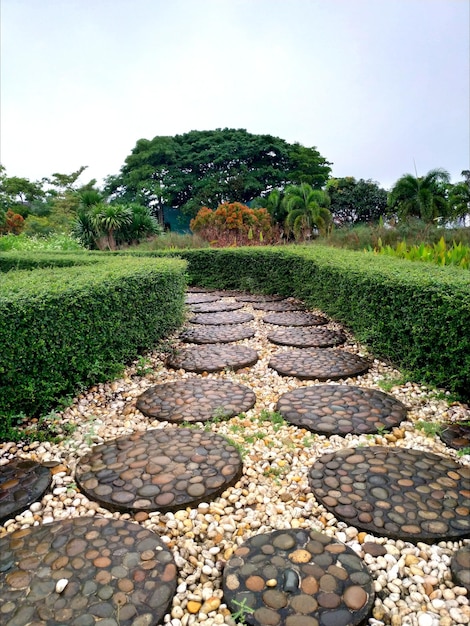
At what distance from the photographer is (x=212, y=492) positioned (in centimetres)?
191

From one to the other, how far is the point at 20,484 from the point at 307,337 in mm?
3224

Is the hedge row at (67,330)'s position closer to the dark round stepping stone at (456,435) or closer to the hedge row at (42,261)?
the dark round stepping stone at (456,435)

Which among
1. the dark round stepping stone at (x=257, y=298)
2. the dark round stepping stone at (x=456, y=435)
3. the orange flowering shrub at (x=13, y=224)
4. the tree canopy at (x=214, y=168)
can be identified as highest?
the tree canopy at (x=214, y=168)

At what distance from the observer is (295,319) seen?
5590mm

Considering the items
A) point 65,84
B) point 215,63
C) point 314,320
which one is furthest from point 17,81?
point 314,320

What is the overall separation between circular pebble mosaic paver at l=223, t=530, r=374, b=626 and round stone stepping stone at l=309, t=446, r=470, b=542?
235 millimetres

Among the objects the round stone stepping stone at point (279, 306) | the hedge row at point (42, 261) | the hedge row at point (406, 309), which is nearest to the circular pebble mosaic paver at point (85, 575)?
the hedge row at point (406, 309)

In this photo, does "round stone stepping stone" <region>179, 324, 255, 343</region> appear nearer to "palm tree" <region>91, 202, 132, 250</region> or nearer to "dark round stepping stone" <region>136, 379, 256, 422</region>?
"dark round stepping stone" <region>136, 379, 256, 422</region>

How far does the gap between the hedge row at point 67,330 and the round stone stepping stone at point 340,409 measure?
1451 mm

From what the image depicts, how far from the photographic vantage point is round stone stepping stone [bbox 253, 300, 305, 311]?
254 inches

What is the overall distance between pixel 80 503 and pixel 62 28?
6571mm

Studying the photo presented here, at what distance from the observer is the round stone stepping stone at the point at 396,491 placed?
1.68 m

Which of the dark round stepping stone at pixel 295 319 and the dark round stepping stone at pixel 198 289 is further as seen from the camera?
the dark round stepping stone at pixel 198 289

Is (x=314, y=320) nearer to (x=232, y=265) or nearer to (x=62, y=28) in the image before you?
(x=232, y=265)
